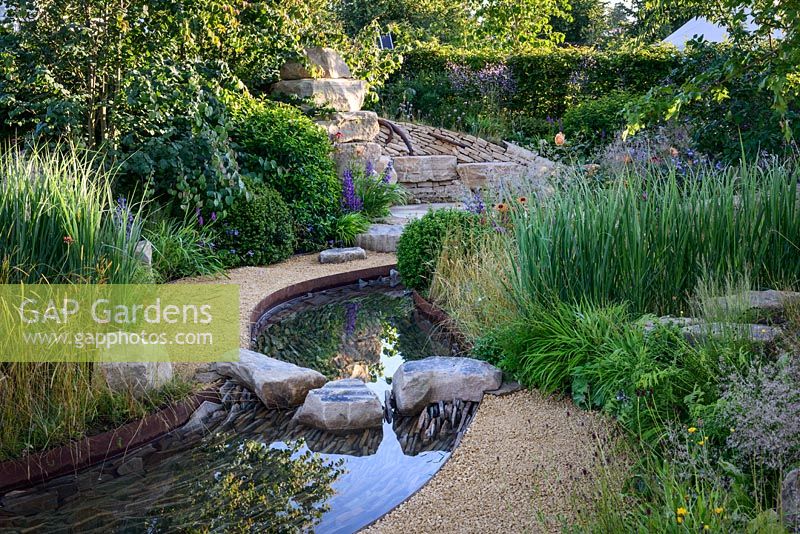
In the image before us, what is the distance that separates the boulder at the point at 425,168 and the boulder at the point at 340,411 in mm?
7125

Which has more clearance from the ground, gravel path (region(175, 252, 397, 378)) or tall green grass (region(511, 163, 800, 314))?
tall green grass (region(511, 163, 800, 314))

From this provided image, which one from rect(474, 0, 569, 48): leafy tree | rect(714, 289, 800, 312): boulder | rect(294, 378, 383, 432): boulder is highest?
rect(474, 0, 569, 48): leafy tree

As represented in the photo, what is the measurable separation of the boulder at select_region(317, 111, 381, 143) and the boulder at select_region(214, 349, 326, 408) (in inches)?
201

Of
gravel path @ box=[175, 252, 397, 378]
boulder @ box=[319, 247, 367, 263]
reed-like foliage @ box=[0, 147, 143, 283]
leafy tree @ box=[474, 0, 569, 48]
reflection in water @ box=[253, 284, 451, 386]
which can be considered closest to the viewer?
reed-like foliage @ box=[0, 147, 143, 283]

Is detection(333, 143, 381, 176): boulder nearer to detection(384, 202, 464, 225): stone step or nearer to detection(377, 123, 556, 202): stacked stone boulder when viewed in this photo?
detection(384, 202, 464, 225): stone step

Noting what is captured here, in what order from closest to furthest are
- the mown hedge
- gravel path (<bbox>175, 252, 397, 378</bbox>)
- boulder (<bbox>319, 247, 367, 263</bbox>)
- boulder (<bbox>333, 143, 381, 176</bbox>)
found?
gravel path (<bbox>175, 252, 397, 378</bbox>) < boulder (<bbox>319, 247, 367, 263</bbox>) < boulder (<bbox>333, 143, 381, 176</bbox>) < the mown hedge

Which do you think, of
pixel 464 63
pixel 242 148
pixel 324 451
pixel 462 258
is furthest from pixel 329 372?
pixel 464 63

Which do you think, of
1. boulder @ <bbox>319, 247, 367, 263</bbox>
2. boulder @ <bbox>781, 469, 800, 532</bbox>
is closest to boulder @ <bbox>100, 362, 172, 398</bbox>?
boulder @ <bbox>781, 469, 800, 532</bbox>

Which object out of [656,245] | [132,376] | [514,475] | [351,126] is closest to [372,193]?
[351,126]

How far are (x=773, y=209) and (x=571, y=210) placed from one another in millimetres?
1215

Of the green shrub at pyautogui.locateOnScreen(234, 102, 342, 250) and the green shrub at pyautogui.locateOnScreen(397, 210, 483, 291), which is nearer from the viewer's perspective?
the green shrub at pyautogui.locateOnScreen(397, 210, 483, 291)

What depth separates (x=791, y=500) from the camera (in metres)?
2.51

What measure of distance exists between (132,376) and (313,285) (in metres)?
3.24

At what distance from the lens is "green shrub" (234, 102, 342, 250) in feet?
27.2
